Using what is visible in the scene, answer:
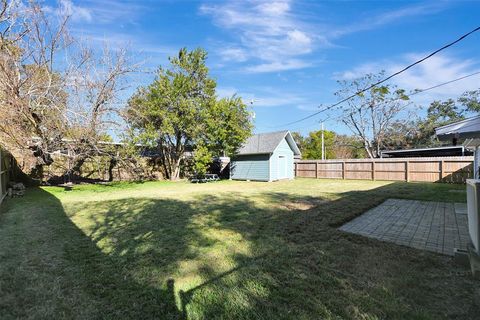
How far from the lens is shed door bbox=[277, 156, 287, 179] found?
19219 mm

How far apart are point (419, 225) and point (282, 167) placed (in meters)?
13.8

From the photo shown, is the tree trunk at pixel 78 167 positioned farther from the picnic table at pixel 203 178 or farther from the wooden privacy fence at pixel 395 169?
the wooden privacy fence at pixel 395 169

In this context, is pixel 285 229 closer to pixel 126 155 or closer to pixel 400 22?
pixel 400 22

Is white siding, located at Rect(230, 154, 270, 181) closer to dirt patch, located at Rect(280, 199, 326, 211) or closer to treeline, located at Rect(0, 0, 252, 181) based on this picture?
treeline, located at Rect(0, 0, 252, 181)

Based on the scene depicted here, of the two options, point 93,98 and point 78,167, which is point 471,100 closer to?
point 93,98

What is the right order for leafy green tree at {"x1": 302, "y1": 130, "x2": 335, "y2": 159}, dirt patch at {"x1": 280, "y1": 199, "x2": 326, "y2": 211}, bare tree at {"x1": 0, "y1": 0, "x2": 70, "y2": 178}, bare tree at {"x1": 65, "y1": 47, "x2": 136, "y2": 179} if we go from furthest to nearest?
leafy green tree at {"x1": 302, "y1": 130, "x2": 335, "y2": 159}, bare tree at {"x1": 65, "y1": 47, "x2": 136, "y2": 179}, bare tree at {"x1": 0, "y1": 0, "x2": 70, "y2": 178}, dirt patch at {"x1": 280, "y1": 199, "x2": 326, "y2": 211}

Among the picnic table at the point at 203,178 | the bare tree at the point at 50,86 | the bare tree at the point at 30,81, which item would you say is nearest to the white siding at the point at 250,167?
the picnic table at the point at 203,178

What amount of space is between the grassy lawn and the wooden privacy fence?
41.9 ft

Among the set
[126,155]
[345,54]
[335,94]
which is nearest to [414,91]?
[335,94]

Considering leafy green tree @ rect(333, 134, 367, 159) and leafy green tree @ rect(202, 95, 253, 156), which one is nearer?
leafy green tree @ rect(202, 95, 253, 156)

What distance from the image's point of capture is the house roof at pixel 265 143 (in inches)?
734

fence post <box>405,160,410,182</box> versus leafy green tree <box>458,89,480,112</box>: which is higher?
leafy green tree <box>458,89,480,112</box>

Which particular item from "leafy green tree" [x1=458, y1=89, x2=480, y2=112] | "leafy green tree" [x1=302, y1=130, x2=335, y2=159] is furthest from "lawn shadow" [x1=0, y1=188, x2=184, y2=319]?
"leafy green tree" [x1=458, y1=89, x2=480, y2=112]

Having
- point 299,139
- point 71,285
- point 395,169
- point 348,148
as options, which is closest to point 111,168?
point 71,285
